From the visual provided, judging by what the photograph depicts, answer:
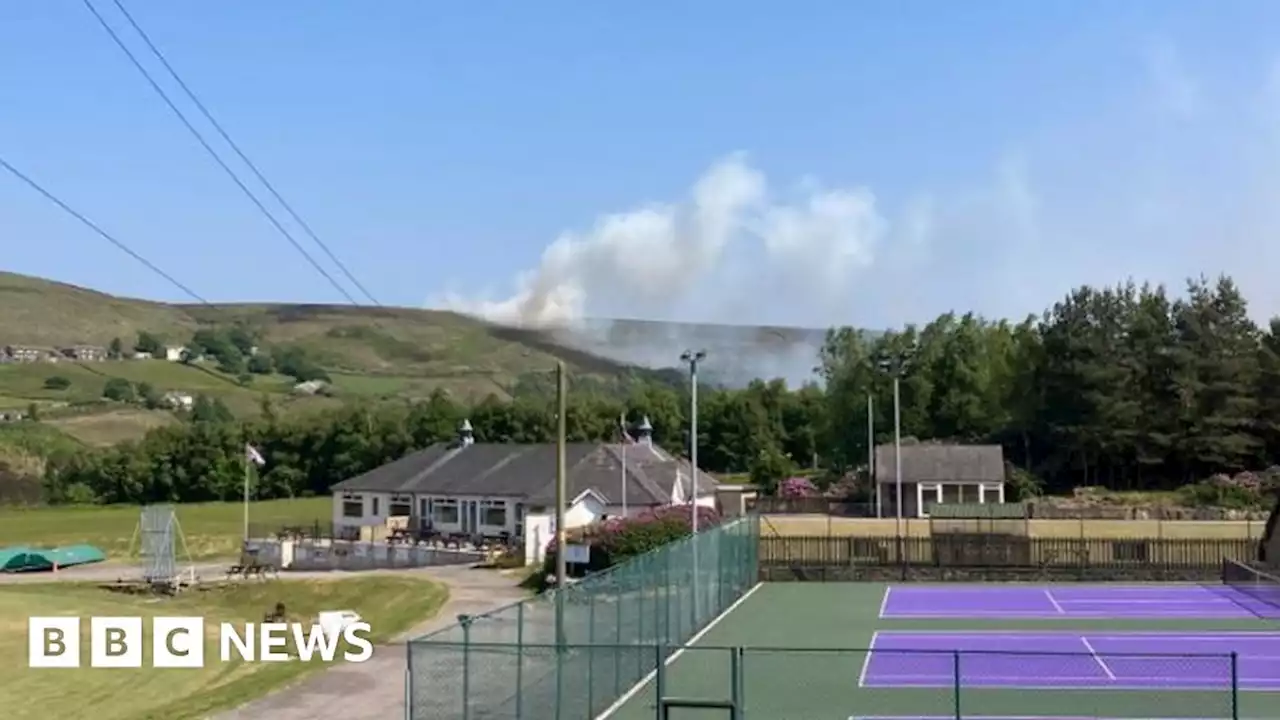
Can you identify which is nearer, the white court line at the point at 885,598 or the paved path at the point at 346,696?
the paved path at the point at 346,696

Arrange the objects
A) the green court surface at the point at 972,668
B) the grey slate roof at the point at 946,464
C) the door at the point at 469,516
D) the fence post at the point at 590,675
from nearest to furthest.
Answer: the fence post at the point at 590,675 < the green court surface at the point at 972,668 < the door at the point at 469,516 < the grey slate roof at the point at 946,464

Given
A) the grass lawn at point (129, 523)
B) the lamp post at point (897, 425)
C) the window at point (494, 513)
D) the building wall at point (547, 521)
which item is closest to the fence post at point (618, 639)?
the building wall at point (547, 521)

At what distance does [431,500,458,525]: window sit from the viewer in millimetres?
76250

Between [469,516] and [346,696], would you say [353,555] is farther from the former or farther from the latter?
[346,696]

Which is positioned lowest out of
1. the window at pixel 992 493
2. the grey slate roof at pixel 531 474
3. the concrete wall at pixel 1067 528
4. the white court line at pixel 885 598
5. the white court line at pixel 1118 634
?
the white court line at pixel 885 598

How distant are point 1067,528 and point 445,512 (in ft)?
97.2

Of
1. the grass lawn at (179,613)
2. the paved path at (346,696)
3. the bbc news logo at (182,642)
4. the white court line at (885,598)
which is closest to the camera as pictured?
the paved path at (346,696)

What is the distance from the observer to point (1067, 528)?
7000 centimetres

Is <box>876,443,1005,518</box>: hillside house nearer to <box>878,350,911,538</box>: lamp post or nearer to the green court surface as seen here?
<box>878,350,911,538</box>: lamp post

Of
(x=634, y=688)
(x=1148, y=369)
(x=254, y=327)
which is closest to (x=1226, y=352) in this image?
(x=1148, y=369)

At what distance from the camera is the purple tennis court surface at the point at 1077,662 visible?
26328 millimetres

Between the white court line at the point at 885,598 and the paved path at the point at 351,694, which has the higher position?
the paved path at the point at 351,694

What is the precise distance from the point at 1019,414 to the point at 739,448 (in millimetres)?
36689

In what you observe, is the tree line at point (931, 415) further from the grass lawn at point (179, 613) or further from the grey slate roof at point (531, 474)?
the grass lawn at point (179, 613)
